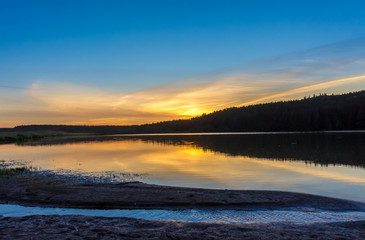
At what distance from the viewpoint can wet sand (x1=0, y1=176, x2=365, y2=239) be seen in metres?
7.31

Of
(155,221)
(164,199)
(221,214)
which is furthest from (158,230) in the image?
(164,199)

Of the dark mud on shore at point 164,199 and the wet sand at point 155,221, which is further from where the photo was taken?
the dark mud on shore at point 164,199

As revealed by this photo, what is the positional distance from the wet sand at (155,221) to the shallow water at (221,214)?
53cm

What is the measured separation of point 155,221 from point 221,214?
262 cm

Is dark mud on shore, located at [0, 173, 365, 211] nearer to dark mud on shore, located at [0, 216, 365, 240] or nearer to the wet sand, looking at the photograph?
the wet sand

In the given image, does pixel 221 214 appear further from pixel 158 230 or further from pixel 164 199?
pixel 158 230

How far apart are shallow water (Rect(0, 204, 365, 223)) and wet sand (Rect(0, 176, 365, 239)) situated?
0.53m

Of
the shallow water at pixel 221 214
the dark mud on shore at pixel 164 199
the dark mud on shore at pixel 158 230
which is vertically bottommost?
the shallow water at pixel 221 214

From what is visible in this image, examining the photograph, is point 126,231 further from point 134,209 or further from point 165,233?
point 134,209

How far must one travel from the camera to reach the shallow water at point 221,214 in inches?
375

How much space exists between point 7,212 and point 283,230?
10.0m

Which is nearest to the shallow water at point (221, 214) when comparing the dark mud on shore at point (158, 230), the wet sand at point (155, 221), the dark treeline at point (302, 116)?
the wet sand at point (155, 221)

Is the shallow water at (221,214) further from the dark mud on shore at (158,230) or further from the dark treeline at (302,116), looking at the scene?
the dark treeline at (302,116)

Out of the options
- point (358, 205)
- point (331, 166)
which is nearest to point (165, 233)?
point (358, 205)
